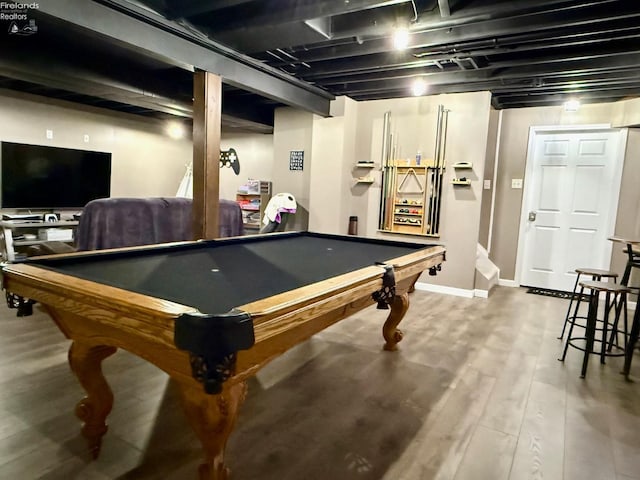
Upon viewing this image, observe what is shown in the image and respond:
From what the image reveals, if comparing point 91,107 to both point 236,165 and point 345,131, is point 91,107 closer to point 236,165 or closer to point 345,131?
point 236,165

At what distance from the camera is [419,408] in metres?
2.21

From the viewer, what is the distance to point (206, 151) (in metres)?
3.65

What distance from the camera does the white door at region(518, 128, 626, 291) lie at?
4844 mm

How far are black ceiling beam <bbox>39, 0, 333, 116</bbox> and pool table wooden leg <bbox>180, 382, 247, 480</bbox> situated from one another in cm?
252

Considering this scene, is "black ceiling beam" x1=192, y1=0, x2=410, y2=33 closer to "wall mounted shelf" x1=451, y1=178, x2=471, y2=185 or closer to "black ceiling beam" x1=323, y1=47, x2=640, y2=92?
"black ceiling beam" x1=323, y1=47, x2=640, y2=92

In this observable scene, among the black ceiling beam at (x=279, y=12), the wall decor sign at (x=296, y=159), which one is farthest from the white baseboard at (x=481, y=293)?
the black ceiling beam at (x=279, y=12)

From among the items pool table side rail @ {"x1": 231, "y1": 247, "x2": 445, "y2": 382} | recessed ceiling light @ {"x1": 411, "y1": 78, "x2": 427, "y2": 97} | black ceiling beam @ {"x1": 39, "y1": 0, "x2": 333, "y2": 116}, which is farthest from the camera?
recessed ceiling light @ {"x1": 411, "y1": 78, "x2": 427, "y2": 97}

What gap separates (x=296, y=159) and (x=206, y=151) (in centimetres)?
218

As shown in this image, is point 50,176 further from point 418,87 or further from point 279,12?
point 418,87

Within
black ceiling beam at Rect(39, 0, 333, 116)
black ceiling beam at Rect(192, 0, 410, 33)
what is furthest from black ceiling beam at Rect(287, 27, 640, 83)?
black ceiling beam at Rect(192, 0, 410, 33)

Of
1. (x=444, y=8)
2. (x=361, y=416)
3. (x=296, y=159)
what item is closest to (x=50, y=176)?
(x=296, y=159)

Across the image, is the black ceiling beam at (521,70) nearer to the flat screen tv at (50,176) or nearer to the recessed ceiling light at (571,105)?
the recessed ceiling light at (571,105)

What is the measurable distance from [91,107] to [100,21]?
3.89 meters

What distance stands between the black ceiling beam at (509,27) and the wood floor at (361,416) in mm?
2435
